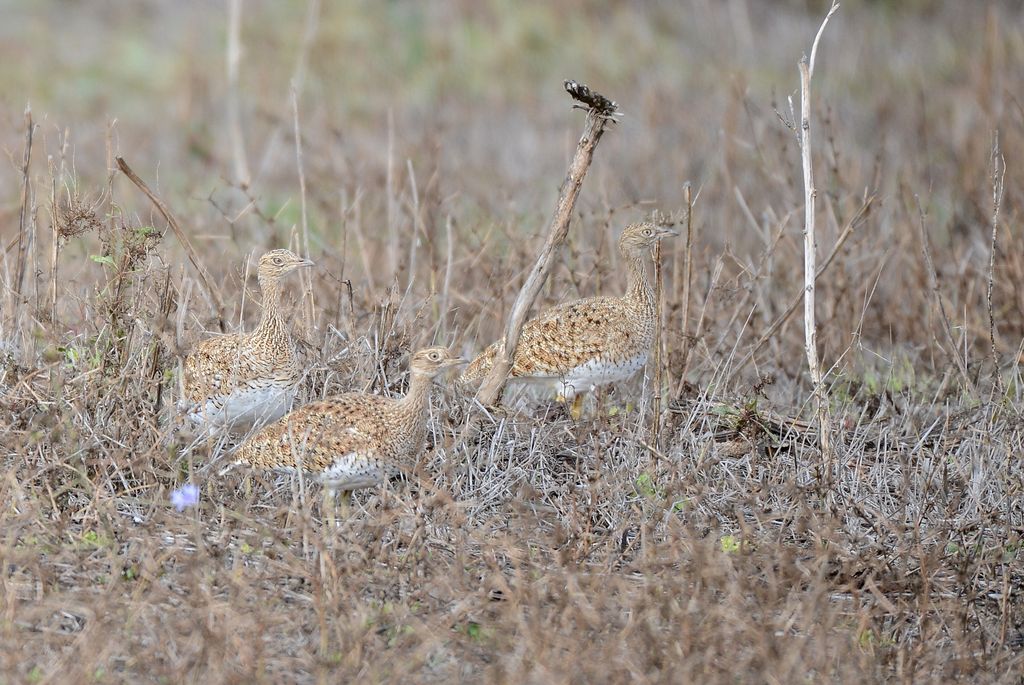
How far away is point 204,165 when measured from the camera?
1123 centimetres

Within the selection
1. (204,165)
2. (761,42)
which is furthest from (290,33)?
(761,42)

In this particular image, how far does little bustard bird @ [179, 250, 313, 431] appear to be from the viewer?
4.84 m

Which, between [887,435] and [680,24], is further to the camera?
[680,24]

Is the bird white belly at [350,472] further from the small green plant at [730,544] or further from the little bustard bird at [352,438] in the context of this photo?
the small green plant at [730,544]

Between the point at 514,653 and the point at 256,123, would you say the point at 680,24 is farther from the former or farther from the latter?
the point at 514,653

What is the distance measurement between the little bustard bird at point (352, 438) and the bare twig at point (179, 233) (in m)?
0.95

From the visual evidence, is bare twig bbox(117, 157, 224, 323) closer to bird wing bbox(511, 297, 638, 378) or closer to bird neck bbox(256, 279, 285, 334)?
bird neck bbox(256, 279, 285, 334)

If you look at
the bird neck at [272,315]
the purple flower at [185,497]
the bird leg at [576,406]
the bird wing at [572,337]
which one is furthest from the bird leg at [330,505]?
the bird leg at [576,406]

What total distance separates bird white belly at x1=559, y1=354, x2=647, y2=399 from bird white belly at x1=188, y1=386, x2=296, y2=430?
3.79 feet

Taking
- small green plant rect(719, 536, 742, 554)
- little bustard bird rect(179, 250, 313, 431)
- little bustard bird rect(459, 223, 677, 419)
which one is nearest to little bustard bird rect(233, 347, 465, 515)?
little bustard bird rect(179, 250, 313, 431)

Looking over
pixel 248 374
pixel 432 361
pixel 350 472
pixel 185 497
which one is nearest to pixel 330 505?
pixel 350 472

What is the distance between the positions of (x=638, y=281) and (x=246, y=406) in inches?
66.7

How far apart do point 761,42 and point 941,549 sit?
11.0 metres

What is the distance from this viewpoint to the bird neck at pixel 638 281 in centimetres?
558
